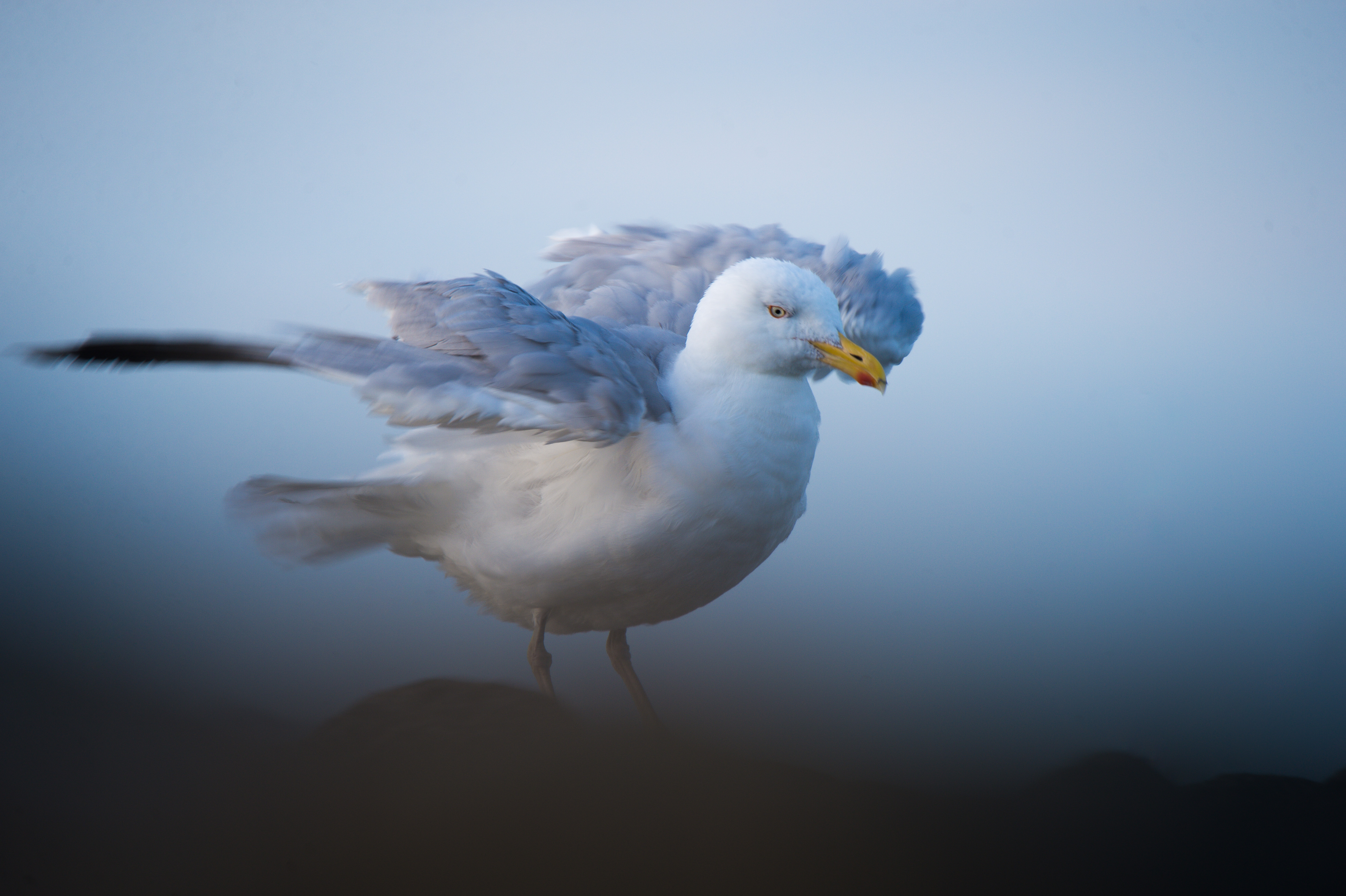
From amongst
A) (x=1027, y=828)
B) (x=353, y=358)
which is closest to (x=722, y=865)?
(x=1027, y=828)

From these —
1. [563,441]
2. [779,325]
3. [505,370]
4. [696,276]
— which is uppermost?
[696,276]

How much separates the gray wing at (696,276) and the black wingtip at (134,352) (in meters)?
1.02

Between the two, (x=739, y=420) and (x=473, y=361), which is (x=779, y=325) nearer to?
(x=739, y=420)

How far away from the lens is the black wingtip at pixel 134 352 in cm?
139

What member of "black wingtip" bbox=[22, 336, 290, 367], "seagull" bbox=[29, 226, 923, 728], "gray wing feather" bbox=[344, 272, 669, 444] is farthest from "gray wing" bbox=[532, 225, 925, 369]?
"black wingtip" bbox=[22, 336, 290, 367]

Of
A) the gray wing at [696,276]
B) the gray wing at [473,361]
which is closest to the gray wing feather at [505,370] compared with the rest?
the gray wing at [473,361]

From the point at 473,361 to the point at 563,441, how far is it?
0.20 metres

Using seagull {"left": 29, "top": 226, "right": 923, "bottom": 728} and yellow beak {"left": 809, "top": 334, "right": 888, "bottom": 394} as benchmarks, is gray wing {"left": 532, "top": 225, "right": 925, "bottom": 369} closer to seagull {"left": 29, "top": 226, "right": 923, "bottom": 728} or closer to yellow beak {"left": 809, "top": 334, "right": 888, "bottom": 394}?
seagull {"left": 29, "top": 226, "right": 923, "bottom": 728}

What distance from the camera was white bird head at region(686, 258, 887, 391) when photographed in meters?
1.69

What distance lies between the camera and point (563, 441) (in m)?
1.59

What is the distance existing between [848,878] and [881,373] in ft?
2.81

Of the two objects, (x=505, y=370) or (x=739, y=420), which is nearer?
(x=505, y=370)

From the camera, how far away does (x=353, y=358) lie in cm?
146

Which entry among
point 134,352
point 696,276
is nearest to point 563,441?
point 134,352
